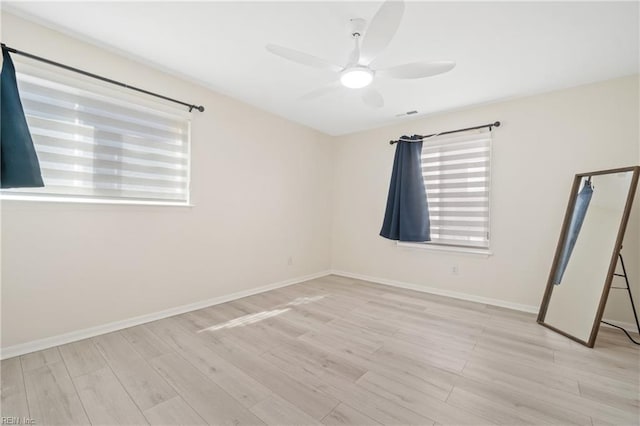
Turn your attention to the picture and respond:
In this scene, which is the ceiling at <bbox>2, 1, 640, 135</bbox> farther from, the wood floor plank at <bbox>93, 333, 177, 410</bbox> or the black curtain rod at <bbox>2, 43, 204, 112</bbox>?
the wood floor plank at <bbox>93, 333, 177, 410</bbox>

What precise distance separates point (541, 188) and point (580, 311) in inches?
50.0

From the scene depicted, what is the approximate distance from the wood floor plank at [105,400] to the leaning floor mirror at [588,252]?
3260 millimetres

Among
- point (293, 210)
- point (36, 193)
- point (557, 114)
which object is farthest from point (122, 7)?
point (557, 114)

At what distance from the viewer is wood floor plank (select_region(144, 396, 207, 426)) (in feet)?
4.35

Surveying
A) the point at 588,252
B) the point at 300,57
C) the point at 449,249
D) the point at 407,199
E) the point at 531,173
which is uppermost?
the point at 300,57

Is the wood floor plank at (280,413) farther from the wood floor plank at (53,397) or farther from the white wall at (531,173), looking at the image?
the white wall at (531,173)

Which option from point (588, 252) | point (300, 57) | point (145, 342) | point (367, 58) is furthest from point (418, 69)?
point (145, 342)

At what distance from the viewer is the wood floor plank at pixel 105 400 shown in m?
1.34

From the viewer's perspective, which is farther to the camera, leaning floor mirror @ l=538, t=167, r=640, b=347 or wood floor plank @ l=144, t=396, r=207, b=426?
leaning floor mirror @ l=538, t=167, r=640, b=347

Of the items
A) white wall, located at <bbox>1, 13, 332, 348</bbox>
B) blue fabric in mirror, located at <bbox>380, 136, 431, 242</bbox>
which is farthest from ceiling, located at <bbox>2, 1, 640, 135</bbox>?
blue fabric in mirror, located at <bbox>380, 136, 431, 242</bbox>

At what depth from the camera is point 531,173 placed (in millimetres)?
2959

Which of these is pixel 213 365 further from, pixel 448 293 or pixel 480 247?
pixel 480 247

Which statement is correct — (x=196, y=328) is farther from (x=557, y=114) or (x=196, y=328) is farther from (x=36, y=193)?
(x=557, y=114)

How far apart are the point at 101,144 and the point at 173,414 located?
216cm
